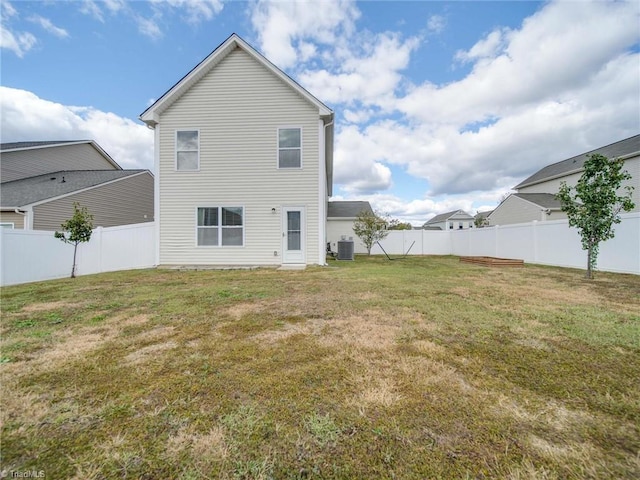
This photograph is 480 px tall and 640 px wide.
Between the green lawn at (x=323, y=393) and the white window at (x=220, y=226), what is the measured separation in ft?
19.3

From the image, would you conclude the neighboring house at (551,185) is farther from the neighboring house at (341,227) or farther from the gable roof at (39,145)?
the gable roof at (39,145)

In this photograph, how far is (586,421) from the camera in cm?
169

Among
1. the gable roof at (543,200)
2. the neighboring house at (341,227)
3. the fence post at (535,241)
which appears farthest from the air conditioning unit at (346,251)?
the gable roof at (543,200)

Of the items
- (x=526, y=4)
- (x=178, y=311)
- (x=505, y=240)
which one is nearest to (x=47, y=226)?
(x=178, y=311)

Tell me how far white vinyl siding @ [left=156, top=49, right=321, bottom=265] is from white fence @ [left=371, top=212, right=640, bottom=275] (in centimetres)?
939

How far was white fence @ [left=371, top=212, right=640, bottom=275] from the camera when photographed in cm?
812

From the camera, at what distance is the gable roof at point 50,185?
11641 mm

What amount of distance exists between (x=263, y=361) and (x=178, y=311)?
242 cm

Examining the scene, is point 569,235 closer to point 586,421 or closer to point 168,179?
point 586,421

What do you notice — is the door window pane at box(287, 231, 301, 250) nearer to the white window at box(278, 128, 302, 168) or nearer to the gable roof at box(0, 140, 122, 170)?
the white window at box(278, 128, 302, 168)

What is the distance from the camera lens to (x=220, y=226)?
1004 cm

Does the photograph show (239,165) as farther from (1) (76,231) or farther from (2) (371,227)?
(2) (371,227)

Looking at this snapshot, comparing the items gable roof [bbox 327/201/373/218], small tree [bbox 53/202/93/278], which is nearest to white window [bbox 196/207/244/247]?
small tree [bbox 53/202/93/278]

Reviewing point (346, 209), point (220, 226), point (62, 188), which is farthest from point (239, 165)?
Answer: point (346, 209)
